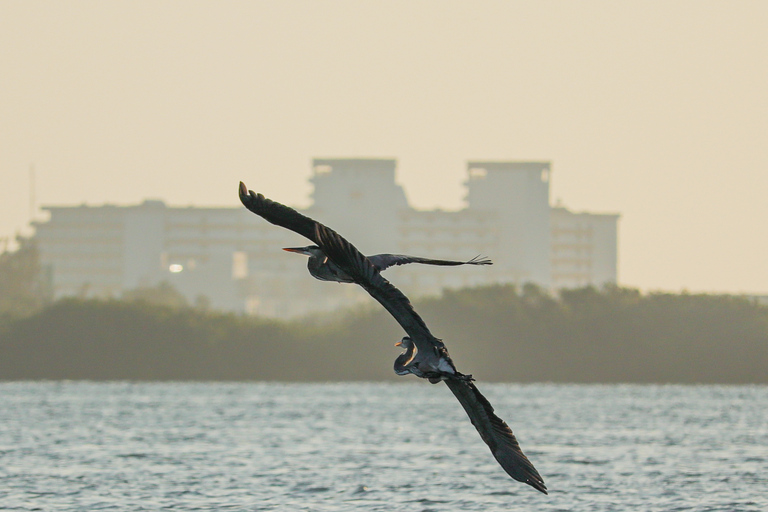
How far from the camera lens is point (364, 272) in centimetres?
1686

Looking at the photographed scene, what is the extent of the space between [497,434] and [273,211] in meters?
4.62

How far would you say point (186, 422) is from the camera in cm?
9675

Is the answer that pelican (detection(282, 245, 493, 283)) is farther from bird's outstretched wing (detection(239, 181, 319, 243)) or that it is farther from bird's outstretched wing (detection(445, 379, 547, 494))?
bird's outstretched wing (detection(445, 379, 547, 494))

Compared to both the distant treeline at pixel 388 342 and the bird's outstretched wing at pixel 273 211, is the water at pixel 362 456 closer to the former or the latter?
the bird's outstretched wing at pixel 273 211

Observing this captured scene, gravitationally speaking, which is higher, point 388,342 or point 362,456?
point 388,342

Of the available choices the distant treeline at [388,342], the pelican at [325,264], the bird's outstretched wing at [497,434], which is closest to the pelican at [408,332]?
the bird's outstretched wing at [497,434]

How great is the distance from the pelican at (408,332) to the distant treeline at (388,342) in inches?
5969

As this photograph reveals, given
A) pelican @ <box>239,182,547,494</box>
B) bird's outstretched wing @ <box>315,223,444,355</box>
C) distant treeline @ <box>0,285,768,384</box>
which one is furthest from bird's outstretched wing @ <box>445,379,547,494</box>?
distant treeline @ <box>0,285,768,384</box>

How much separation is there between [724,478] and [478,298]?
125 meters

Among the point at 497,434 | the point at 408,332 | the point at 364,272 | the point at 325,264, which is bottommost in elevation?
the point at 497,434

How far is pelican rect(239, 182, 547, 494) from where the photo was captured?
1673cm

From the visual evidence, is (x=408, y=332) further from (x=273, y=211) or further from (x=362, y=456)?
(x=362, y=456)

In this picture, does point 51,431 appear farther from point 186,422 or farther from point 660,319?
point 660,319

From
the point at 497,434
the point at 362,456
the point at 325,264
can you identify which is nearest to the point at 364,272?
the point at 325,264
